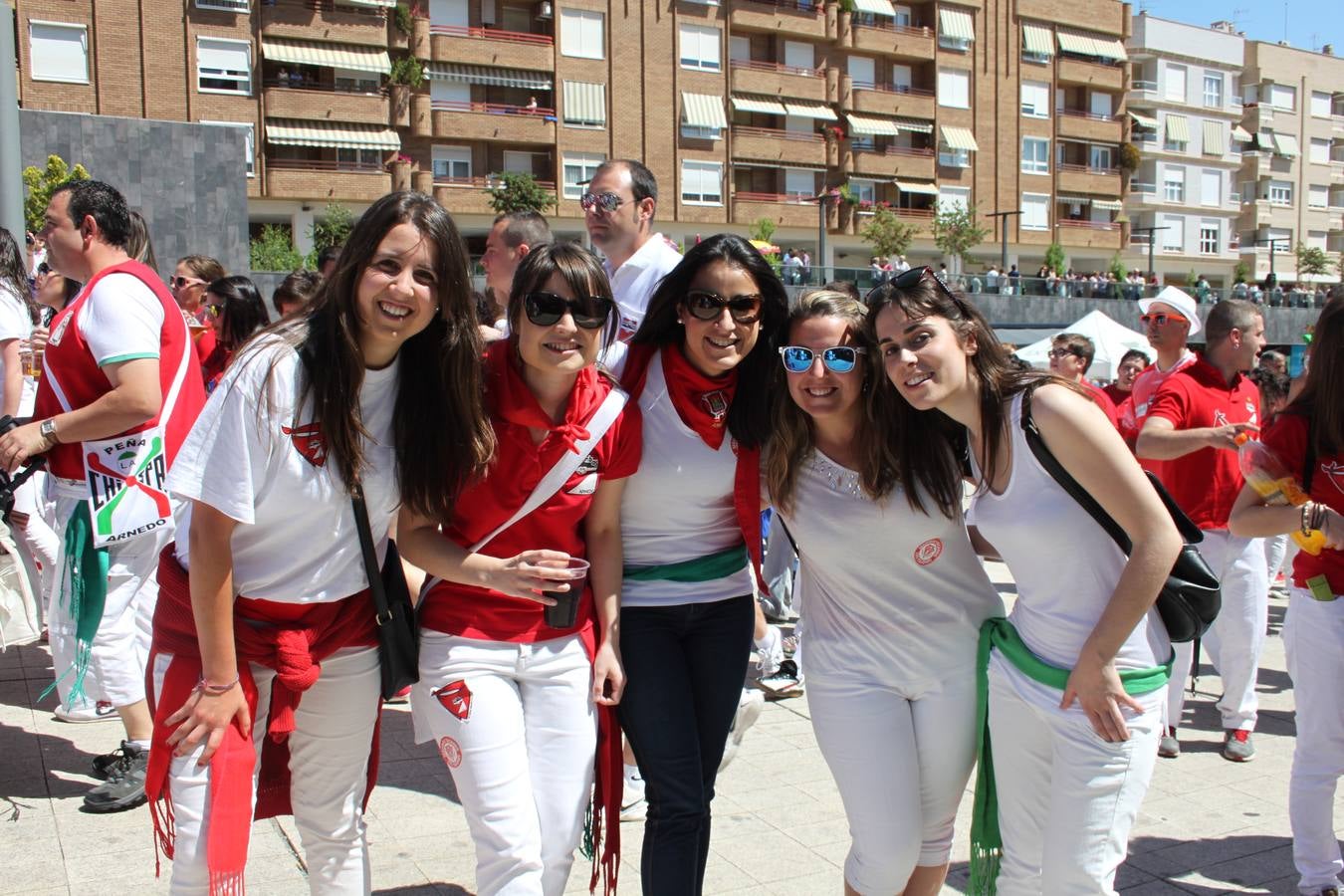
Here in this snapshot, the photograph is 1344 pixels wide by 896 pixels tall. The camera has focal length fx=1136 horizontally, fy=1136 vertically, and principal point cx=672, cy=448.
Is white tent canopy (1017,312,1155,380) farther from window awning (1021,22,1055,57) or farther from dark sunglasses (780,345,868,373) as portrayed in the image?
window awning (1021,22,1055,57)

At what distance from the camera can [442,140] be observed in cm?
4453

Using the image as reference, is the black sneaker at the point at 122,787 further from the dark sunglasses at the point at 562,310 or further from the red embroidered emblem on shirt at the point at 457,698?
the dark sunglasses at the point at 562,310

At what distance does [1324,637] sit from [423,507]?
9.96 feet

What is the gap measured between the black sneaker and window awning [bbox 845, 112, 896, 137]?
51.1m

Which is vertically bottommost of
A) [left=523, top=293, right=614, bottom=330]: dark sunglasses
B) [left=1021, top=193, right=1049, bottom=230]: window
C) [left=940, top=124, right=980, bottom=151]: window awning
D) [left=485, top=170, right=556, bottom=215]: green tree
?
[left=523, top=293, right=614, bottom=330]: dark sunglasses

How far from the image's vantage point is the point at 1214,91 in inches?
2689

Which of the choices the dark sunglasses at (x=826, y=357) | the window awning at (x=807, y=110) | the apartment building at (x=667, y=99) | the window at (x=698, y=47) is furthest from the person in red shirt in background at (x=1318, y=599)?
the window awning at (x=807, y=110)

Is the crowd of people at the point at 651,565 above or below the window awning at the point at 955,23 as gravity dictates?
below

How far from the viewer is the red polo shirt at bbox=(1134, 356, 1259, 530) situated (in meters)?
5.82

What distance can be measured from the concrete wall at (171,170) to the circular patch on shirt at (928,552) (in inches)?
609

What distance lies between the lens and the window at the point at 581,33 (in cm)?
4569

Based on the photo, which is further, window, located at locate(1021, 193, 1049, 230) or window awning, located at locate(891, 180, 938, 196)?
window, located at locate(1021, 193, 1049, 230)

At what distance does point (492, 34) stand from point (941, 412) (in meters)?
44.6

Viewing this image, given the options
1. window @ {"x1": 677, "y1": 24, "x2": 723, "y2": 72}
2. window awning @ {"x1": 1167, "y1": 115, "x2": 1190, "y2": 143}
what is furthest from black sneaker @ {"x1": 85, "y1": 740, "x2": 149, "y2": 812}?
window awning @ {"x1": 1167, "y1": 115, "x2": 1190, "y2": 143}
